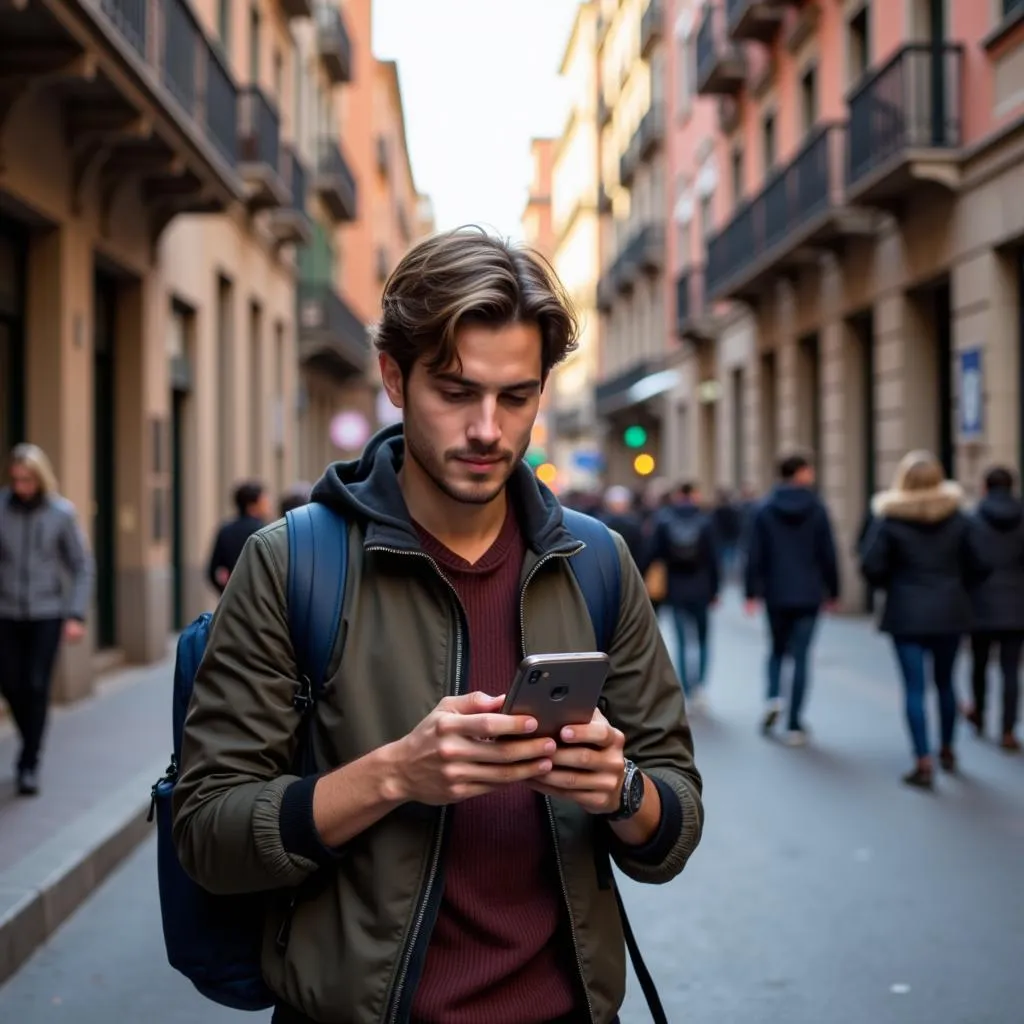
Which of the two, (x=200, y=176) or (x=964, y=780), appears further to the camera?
(x=200, y=176)

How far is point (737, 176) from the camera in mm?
30609

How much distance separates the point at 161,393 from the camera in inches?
629

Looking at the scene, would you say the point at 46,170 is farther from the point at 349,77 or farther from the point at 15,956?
the point at 349,77

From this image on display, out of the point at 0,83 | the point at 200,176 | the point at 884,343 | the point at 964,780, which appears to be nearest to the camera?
the point at 964,780

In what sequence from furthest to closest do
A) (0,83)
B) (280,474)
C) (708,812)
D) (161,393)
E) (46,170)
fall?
(280,474)
(161,393)
(46,170)
(0,83)
(708,812)

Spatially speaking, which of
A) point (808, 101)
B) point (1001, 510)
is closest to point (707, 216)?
point (808, 101)

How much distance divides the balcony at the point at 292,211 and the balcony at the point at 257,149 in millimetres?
1474

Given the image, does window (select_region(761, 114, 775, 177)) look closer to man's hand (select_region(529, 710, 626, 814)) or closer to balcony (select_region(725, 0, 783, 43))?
balcony (select_region(725, 0, 783, 43))

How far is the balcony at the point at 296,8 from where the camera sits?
23.9m

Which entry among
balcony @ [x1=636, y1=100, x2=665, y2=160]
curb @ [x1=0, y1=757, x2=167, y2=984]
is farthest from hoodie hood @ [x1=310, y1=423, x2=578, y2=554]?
balcony @ [x1=636, y1=100, x2=665, y2=160]

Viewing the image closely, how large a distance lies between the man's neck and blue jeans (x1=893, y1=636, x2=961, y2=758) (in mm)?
7155

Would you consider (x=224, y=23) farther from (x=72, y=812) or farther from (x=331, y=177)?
(x=72, y=812)

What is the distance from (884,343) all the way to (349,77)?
618 inches

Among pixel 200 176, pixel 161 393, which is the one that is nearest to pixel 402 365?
pixel 200 176
